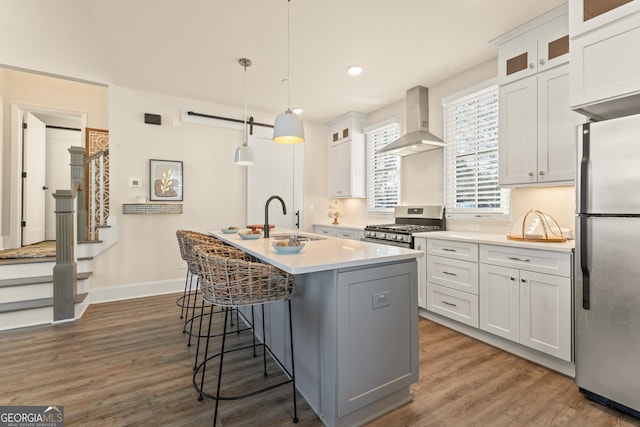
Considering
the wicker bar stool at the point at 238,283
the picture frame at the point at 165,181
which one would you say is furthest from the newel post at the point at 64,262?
the wicker bar stool at the point at 238,283

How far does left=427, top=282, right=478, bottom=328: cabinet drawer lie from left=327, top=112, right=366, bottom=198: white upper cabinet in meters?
2.26

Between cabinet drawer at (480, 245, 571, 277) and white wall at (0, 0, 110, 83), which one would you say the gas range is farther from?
white wall at (0, 0, 110, 83)

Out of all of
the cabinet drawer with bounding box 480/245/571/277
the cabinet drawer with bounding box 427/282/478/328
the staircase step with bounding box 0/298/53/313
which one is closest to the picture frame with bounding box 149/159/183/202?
the staircase step with bounding box 0/298/53/313

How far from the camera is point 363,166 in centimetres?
500

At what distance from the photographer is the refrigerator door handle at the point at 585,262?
1842 mm

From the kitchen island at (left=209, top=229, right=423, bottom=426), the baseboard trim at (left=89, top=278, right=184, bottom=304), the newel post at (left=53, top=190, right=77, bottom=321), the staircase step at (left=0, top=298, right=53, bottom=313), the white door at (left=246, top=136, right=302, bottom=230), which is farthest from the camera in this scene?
the white door at (left=246, top=136, right=302, bottom=230)

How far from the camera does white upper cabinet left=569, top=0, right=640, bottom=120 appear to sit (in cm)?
172

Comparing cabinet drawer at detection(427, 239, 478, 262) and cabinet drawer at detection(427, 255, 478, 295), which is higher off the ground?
cabinet drawer at detection(427, 239, 478, 262)

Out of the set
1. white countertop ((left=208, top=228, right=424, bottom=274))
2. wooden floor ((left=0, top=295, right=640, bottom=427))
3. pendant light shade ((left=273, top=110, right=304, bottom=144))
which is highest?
pendant light shade ((left=273, top=110, right=304, bottom=144))

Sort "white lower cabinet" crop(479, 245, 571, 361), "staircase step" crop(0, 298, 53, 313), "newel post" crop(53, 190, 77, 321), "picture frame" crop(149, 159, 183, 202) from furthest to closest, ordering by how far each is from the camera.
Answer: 1. "picture frame" crop(149, 159, 183, 202)
2. "newel post" crop(53, 190, 77, 321)
3. "staircase step" crop(0, 298, 53, 313)
4. "white lower cabinet" crop(479, 245, 571, 361)

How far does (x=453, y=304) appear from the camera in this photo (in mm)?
2908

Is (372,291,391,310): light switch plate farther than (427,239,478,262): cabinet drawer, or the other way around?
(427,239,478,262): cabinet drawer

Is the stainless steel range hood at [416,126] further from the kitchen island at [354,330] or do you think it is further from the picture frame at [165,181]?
the picture frame at [165,181]

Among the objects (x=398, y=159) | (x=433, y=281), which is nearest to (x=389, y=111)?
(x=398, y=159)
